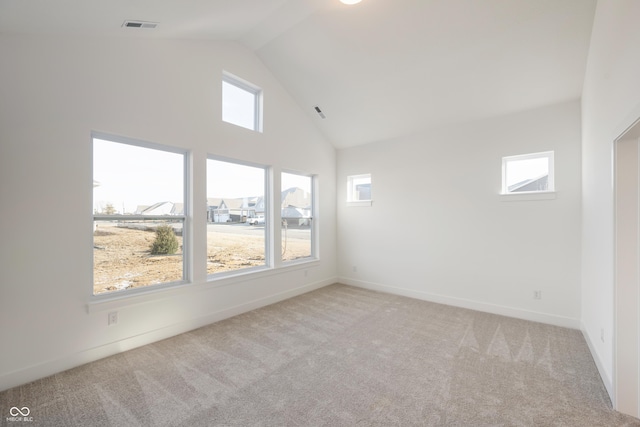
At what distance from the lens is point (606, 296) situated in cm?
221

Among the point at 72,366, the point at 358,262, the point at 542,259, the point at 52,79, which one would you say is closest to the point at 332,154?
the point at 358,262

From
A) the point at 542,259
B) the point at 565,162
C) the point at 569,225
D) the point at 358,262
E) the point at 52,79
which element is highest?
the point at 52,79

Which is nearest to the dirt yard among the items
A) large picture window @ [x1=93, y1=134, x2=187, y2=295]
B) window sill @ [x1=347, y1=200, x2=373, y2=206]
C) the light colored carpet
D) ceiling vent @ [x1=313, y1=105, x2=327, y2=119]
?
large picture window @ [x1=93, y1=134, x2=187, y2=295]

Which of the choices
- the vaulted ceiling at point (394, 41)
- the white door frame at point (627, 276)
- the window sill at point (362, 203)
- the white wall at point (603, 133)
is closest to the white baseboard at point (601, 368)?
the white wall at point (603, 133)

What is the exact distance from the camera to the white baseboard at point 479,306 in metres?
3.31

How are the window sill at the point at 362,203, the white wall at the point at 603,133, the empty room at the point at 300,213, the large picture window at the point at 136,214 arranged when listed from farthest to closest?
the window sill at the point at 362,203
the large picture window at the point at 136,214
the empty room at the point at 300,213
the white wall at the point at 603,133

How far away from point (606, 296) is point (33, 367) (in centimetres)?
465

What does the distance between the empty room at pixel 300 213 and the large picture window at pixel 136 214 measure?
2 cm

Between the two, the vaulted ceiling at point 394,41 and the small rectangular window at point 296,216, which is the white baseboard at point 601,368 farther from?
the small rectangular window at point 296,216

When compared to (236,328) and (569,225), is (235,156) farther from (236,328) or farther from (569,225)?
(569,225)

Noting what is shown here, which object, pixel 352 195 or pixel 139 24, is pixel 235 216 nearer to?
pixel 139 24

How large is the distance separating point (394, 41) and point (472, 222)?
2.61 m

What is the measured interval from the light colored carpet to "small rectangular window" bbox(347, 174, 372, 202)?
8.30 feet

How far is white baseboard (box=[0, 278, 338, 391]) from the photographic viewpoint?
7.02 ft
